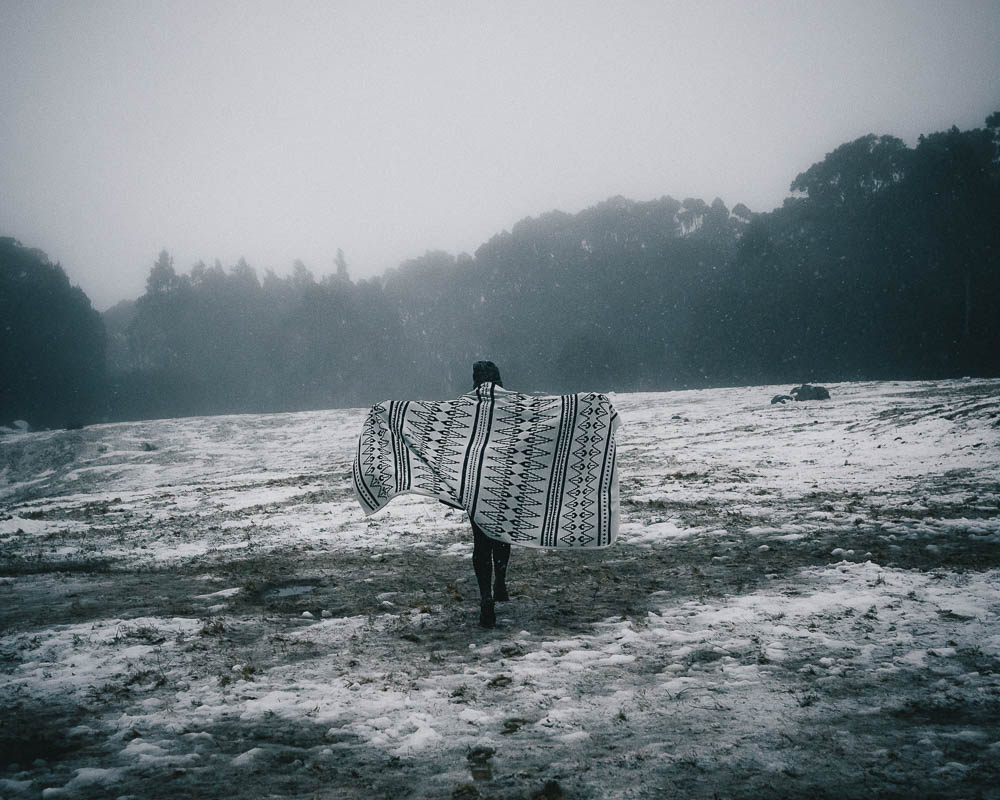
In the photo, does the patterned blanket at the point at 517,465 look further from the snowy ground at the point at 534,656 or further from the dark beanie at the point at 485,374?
the snowy ground at the point at 534,656

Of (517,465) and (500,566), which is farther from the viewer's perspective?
(500,566)

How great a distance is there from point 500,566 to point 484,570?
432mm

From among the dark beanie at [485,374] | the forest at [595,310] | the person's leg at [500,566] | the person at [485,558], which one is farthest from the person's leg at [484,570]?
the forest at [595,310]

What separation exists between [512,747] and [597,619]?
92.1 inches

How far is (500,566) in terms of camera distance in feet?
19.2

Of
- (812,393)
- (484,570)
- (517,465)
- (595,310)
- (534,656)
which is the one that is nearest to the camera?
(534,656)

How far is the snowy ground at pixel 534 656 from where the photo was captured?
10.1 feet

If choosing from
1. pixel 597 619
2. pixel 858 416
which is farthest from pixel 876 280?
pixel 597 619

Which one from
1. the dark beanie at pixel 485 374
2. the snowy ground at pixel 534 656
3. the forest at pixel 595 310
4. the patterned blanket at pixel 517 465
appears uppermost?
the forest at pixel 595 310

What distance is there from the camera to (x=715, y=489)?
462 inches

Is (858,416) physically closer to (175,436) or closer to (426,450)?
(426,450)

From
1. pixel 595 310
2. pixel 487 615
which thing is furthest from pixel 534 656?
pixel 595 310

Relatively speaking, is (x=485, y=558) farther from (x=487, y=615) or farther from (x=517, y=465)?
(x=517, y=465)

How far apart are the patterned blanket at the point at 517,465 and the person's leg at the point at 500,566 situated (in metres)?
0.46
